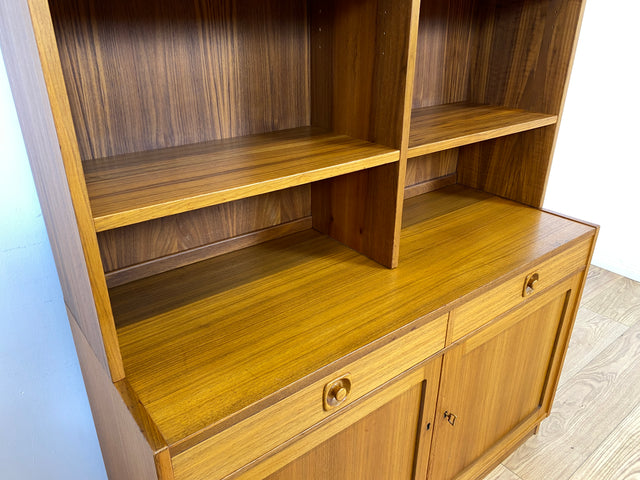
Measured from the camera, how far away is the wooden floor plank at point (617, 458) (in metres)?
1.30

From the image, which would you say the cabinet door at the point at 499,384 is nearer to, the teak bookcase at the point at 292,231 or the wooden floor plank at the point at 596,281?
the teak bookcase at the point at 292,231

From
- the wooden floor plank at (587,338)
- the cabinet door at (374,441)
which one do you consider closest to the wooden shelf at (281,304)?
the cabinet door at (374,441)

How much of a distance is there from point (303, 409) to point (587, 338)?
1580 millimetres

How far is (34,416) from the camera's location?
931 millimetres

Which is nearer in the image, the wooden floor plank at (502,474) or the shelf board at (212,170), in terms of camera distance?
the shelf board at (212,170)

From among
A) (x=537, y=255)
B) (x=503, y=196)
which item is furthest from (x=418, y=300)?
(x=503, y=196)

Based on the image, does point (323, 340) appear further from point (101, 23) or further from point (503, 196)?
point (503, 196)

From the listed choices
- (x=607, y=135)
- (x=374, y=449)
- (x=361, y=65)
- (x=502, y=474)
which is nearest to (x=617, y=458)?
(x=502, y=474)

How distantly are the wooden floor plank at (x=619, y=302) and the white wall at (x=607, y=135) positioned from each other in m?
0.10

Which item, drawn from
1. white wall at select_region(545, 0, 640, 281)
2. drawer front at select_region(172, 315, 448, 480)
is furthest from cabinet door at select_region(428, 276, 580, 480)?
white wall at select_region(545, 0, 640, 281)

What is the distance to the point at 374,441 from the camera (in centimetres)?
87

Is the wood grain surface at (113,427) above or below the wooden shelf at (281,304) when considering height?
below

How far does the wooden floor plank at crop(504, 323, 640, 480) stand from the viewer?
1347mm

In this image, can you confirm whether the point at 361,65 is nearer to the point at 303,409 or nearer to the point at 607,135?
the point at 303,409
